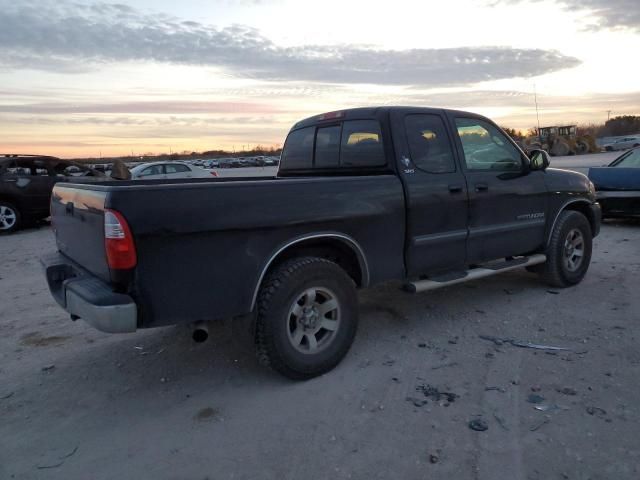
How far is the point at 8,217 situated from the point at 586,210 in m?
11.5

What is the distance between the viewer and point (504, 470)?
9.25ft

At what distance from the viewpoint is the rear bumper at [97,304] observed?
3207 millimetres

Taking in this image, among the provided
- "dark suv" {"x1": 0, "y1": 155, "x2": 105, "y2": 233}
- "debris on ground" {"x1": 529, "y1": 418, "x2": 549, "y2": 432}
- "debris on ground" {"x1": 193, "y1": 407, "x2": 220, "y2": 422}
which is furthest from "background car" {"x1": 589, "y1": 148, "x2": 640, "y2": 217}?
"dark suv" {"x1": 0, "y1": 155, "x2": 105, "y2": 233}

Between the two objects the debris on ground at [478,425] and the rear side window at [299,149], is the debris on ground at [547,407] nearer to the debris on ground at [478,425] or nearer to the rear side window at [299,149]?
the debris on ground at [478,425]

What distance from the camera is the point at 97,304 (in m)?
3.22

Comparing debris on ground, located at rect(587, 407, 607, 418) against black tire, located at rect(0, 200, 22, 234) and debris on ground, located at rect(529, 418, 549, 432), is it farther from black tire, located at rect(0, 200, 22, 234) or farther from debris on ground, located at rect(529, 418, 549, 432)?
black tire, located at rect(0, 200, 22, 234)

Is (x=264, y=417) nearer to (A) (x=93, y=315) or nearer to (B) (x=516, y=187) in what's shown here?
(A) (x=93, y=315)

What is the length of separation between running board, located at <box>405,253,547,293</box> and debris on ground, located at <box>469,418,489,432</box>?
1.41m

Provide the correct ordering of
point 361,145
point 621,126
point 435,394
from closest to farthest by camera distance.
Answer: point 435,394 → point 361,145 → point 621,126

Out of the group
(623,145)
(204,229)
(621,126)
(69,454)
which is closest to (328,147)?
(204,229)

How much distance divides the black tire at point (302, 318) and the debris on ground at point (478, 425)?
3.79 feet

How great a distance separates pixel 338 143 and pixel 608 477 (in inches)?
133

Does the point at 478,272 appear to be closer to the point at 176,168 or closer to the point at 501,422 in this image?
the point at 501,422

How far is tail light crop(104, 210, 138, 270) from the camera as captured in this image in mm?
3170
